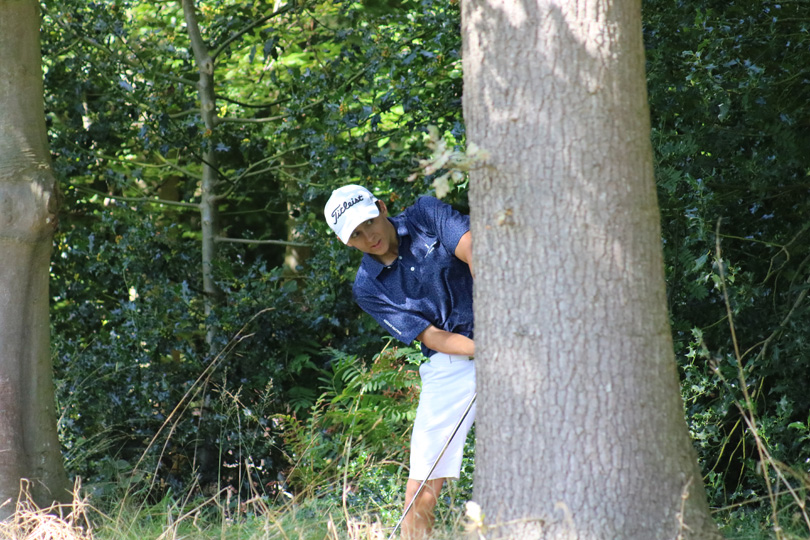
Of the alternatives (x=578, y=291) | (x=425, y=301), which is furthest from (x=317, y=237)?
(x=578, y=291)

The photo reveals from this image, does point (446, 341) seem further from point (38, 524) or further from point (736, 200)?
point (736, 200)

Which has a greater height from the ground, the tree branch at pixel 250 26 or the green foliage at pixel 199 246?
the tree branch at pixel 250 26

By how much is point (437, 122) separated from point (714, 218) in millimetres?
2232

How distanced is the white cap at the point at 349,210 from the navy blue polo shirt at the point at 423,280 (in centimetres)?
22

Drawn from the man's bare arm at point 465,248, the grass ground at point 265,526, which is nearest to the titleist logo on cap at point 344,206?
the man's bare arm at point 465,248

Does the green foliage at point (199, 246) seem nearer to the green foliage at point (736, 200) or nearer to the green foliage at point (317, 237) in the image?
the green foliage at point (317, 237)

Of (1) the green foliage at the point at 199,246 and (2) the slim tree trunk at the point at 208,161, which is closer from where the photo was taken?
(1) the green foliage at the point at 199,246

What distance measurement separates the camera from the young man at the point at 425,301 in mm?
3746

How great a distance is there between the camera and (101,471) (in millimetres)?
6281

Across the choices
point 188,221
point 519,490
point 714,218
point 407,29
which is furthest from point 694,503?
point 188,221

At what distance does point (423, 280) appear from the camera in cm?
386

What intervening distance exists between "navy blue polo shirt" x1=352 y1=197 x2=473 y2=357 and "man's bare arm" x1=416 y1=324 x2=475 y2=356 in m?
0.05

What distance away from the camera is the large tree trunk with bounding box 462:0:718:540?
8.25 ft

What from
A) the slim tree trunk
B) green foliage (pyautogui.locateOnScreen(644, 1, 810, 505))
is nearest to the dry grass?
Result: the slim tree trunk
